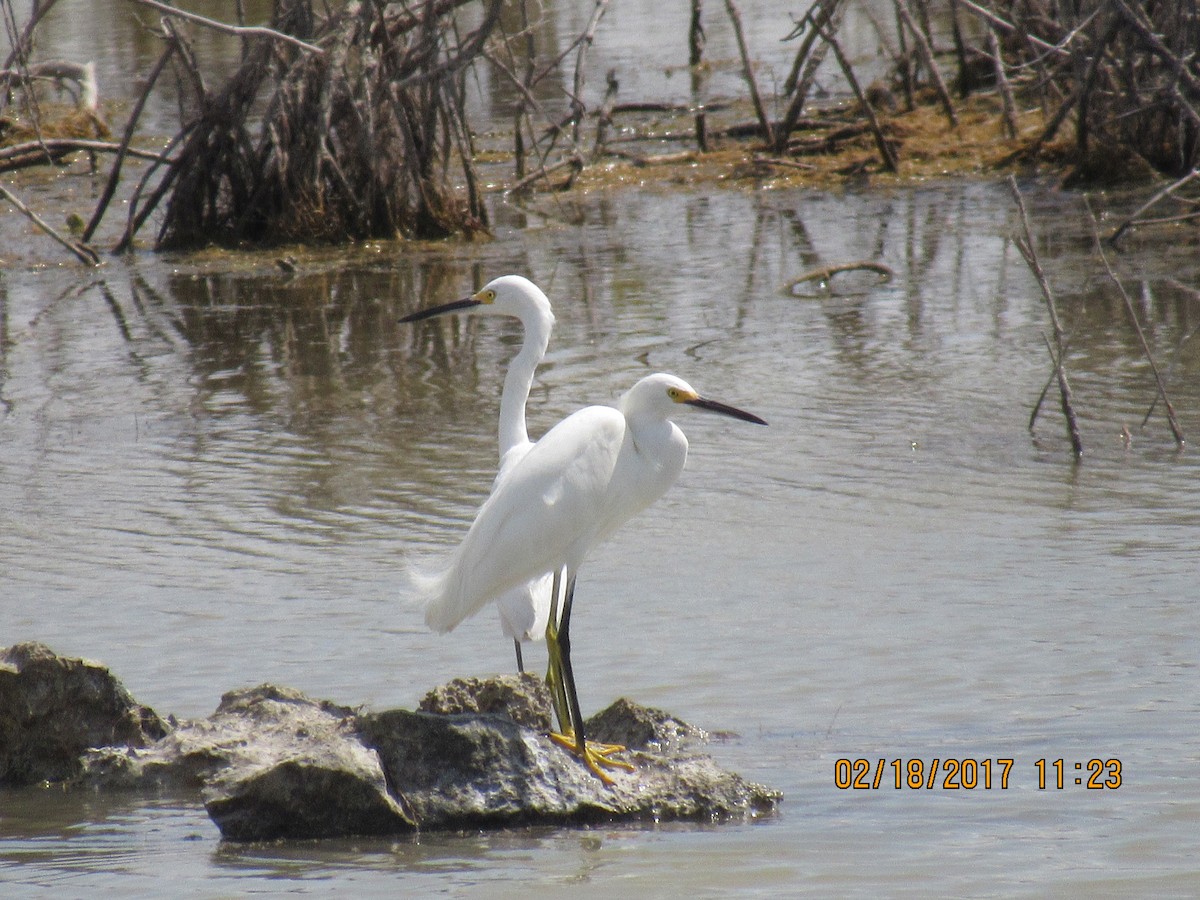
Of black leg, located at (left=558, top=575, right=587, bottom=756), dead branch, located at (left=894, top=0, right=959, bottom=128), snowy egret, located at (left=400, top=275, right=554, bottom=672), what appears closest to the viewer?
black leg, located at (left=558, top=575, right=587, bottom=756)

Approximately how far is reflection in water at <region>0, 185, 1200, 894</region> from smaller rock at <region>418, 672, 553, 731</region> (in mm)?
475

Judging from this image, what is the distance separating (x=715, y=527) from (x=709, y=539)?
0.16m

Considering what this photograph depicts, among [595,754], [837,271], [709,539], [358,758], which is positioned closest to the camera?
[358,758]

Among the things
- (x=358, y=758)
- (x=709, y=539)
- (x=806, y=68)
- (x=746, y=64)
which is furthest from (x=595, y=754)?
(x=806, y=68)

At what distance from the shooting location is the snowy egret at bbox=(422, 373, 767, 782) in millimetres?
4750

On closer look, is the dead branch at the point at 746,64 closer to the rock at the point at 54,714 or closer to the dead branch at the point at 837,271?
the dead branch at the point at 837,271

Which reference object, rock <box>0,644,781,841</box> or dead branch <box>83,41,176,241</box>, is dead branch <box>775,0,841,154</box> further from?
rock <box>0,644,781,841</box>

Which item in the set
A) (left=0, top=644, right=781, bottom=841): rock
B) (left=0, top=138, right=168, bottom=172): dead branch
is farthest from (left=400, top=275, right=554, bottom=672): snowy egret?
(left=0, top=138, right=168, bottom=172): dead branch

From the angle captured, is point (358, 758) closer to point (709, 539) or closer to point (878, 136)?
point (709, 539)

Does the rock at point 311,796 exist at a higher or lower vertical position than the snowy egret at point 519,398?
lower

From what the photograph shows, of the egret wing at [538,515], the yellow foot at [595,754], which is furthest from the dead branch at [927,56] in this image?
the yellow foot at [595,754]

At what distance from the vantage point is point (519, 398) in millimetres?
5953

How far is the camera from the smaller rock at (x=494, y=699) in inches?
178

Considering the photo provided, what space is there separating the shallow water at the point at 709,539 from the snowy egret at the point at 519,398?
0.34 m
